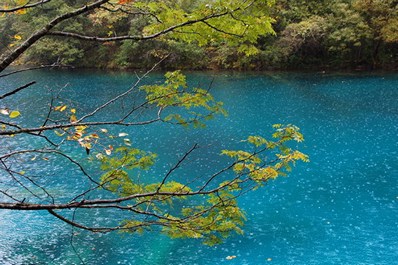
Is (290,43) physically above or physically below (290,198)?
above

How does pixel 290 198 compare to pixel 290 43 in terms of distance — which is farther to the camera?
pixel 290 43

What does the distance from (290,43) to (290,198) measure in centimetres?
2461

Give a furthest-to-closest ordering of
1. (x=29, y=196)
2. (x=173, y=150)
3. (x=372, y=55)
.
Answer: (x=372, y=55)
(x=173, y=150)
(x=29, y=196)

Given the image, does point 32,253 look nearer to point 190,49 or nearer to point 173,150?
point 173,150

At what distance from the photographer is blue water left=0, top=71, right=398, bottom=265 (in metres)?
9.09

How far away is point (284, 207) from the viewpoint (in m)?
11.4

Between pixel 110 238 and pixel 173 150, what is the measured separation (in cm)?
716

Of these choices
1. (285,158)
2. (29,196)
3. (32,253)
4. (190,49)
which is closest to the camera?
(285,158)

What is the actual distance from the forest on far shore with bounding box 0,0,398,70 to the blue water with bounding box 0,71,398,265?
914 cm

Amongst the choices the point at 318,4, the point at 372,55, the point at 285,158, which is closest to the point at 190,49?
the point at 318,4

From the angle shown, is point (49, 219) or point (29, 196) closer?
point (49, 219)

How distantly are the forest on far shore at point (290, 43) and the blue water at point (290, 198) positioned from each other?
30.0ft

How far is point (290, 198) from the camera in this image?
1200cm

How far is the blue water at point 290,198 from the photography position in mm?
9094
